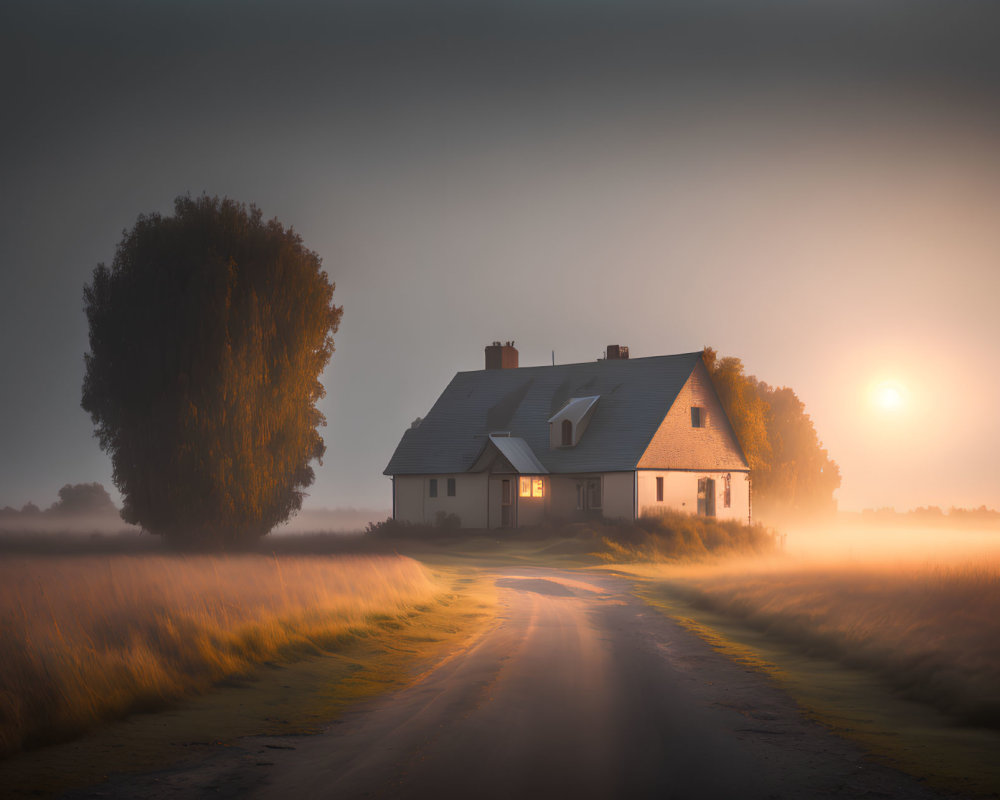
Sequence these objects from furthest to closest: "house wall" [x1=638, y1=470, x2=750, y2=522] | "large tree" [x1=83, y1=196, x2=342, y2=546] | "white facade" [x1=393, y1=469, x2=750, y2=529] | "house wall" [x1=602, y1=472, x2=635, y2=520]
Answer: "white facade" [x1=393, y1=469, x2=750, y2=529]
"house wall" [x1=638, y1=470, x2=750, y2=522]
"house wall" [x1=602, y1=472, x2=635, y2=520]
"large tree" [x1=83, y1=196, x2=342, y2=546]

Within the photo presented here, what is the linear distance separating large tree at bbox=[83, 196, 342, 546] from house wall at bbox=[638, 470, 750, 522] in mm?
19195

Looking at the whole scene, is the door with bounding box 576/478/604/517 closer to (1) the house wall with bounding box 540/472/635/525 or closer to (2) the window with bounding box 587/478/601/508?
(2) the window with bounding box 587/478/601/508

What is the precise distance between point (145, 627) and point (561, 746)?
672 centimetres

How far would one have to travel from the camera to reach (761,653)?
50.4 ft

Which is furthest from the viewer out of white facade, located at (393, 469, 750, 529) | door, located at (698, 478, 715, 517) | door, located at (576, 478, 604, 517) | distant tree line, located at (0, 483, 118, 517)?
distant tree line, located at (0, 483, 118, 517)

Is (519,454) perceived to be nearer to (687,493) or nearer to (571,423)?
(571,423)

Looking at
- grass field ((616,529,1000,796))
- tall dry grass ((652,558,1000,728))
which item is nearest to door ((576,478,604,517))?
grass field ((616,529,1000,796))

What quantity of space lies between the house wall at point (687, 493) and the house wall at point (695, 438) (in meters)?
0.46

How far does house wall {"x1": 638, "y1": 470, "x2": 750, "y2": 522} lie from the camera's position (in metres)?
49.1

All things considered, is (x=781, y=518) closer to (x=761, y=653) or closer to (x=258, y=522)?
(x=258, y=522)

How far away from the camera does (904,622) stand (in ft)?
47.3

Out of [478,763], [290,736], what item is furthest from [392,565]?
[478,763]

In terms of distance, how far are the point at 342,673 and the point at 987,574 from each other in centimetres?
1176

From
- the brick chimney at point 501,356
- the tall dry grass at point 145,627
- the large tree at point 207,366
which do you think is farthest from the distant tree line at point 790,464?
the tall dry grass at point 145,627
